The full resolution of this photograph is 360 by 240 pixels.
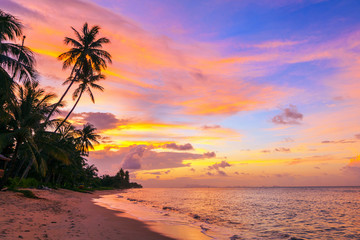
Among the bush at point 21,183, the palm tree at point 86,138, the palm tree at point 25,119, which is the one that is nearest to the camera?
the palm tree at point 25,119

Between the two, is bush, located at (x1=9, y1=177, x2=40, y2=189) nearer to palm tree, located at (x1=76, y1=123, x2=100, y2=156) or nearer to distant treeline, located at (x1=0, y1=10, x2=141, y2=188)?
distant treeline, located at (x1=0, y1=10, x2=141, y2=188)

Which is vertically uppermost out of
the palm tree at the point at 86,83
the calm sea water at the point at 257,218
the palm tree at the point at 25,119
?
the palm tree at the point at 86,83

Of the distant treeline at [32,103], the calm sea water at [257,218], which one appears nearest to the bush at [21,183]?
the distant treeline at [32,103]

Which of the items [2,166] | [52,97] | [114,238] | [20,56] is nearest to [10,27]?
[20,56]

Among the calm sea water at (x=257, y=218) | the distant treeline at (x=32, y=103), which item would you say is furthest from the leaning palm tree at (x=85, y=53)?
the calm sea water at (x=257, y=218)

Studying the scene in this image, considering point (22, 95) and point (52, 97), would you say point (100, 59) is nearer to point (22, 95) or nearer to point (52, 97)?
point (52, 97)

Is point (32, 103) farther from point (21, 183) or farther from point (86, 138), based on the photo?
point (86, 138)

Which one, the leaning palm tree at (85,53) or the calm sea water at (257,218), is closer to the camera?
the calm sea water at (257,218)

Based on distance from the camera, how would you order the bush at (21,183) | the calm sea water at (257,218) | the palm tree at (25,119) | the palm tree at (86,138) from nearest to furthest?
the calm sea water at (257,218) → the palm tree at (25,119) → the bush at (21,183) → the palm tree at (86,138)

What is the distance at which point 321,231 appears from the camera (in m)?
16.3

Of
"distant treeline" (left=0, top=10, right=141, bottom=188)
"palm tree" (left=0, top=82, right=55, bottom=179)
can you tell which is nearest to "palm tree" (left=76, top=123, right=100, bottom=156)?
"distant treeline" (left=0, top=10, right=141, bottom=188)

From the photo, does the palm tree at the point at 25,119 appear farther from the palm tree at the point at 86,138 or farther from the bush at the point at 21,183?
the palm tree at the point at 86,138

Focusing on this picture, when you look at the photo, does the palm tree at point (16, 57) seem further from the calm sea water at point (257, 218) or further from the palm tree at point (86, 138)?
the palm tree at point (86, 138)

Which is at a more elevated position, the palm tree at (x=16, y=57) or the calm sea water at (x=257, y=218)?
the palm tree at (x=16, y=57)
